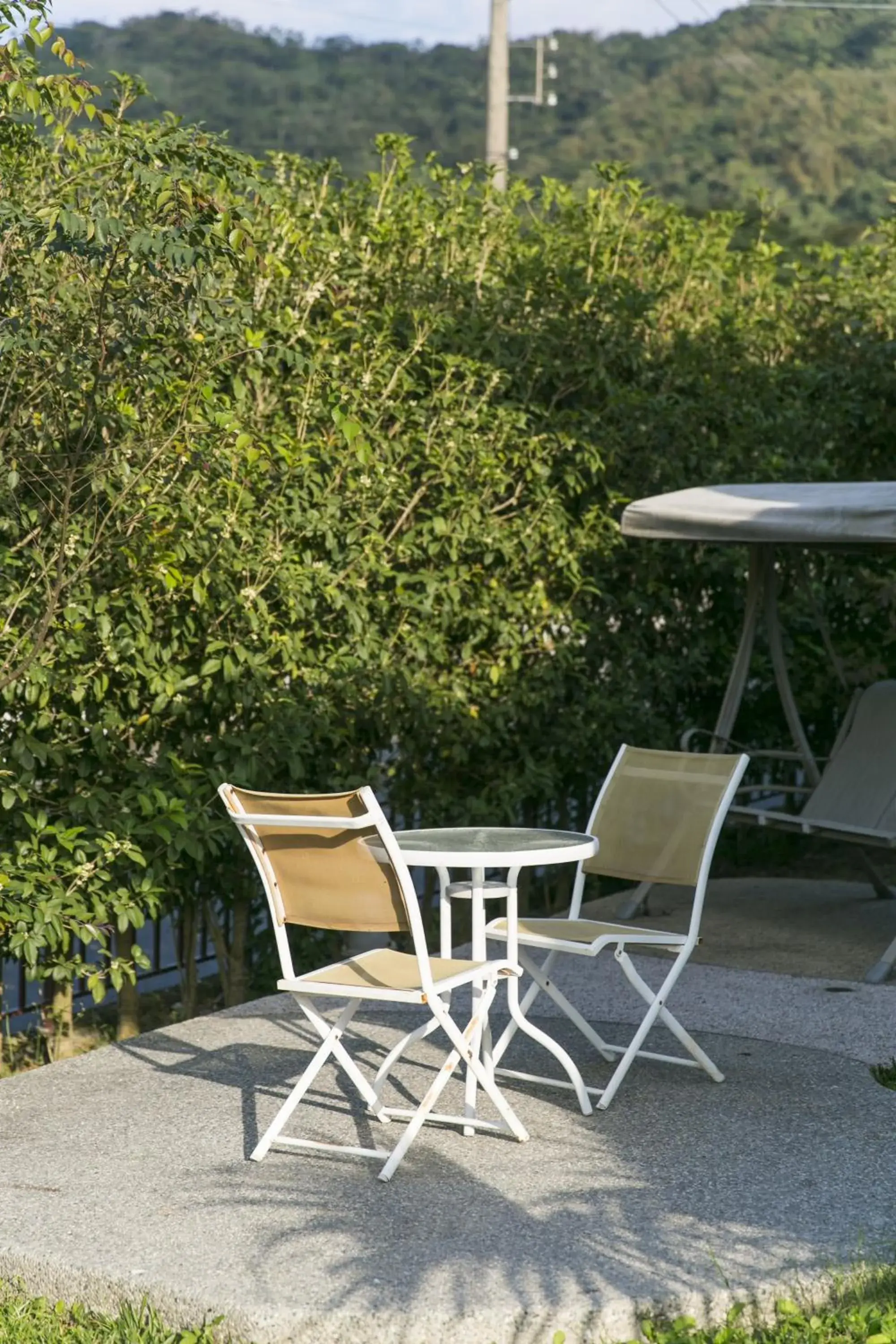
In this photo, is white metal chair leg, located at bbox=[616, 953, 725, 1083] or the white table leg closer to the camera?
the white table leg

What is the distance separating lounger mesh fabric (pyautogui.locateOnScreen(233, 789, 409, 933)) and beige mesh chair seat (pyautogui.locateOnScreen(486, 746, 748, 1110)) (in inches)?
25.5

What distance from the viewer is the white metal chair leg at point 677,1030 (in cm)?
492

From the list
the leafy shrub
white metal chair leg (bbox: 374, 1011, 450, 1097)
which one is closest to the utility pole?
the leafy shrub

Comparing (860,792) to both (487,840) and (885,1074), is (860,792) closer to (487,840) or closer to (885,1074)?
(885,1074)

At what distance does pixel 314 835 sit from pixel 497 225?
5.16 m

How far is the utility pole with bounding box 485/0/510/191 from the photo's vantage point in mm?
18922

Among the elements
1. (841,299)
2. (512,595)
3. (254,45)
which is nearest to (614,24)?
(254,45)

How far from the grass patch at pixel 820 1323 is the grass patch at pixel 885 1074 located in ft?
4.98

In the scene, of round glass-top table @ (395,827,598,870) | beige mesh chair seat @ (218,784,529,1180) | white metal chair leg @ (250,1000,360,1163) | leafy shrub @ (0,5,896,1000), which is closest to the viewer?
beige mesh chair seat @ (218,784,529,1180)

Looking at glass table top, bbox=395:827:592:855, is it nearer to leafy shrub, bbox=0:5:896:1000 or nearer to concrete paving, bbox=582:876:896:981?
leafy shrub, bbox=0:5:896:1000

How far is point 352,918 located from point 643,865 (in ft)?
4.45

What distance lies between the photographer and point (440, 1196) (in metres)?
4.13

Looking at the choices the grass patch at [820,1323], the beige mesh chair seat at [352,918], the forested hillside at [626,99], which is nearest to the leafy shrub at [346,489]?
the beige mesh chair seat at [352,918]

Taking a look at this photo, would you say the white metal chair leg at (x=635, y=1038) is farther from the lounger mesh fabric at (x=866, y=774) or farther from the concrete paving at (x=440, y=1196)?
the lounger mesh fabric at (x=866, y=774)
